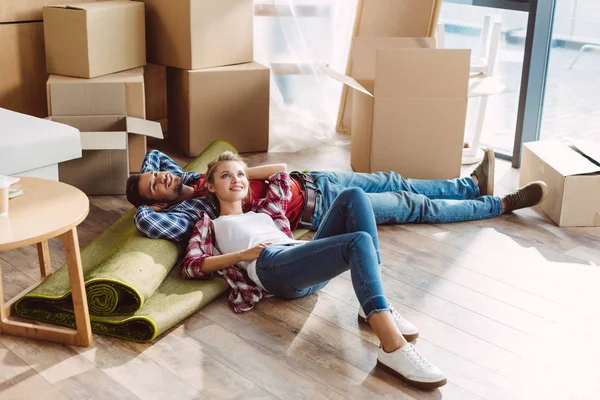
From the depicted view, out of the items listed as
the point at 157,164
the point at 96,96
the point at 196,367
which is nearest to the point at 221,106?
the point at 96,96

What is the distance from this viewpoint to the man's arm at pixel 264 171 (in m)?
2.73

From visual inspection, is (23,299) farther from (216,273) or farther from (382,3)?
(382,3)

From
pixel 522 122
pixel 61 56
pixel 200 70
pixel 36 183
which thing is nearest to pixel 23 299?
pixel 36 183

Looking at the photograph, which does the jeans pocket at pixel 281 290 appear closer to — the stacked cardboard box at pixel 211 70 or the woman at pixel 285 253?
the woman at pixel 285 253

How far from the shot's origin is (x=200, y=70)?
12.1 feet

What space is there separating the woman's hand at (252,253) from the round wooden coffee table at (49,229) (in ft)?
1.57

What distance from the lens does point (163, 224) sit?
2.48m

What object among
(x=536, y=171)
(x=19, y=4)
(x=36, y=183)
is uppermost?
(x=19, y=4)

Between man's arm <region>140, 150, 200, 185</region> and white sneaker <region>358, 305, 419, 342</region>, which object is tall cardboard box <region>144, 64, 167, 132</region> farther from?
white sneaker <region>358, 305, 419, 342</region>

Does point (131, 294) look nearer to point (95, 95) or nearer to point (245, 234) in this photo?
point (245, 234)

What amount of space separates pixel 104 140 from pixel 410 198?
131 cm

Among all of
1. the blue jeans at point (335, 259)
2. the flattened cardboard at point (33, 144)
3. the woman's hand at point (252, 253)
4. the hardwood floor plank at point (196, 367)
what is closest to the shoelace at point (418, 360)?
the blue jeans at point (335, 259)

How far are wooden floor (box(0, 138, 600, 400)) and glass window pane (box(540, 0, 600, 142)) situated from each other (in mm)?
1065

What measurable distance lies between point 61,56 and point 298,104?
52.6 inches
